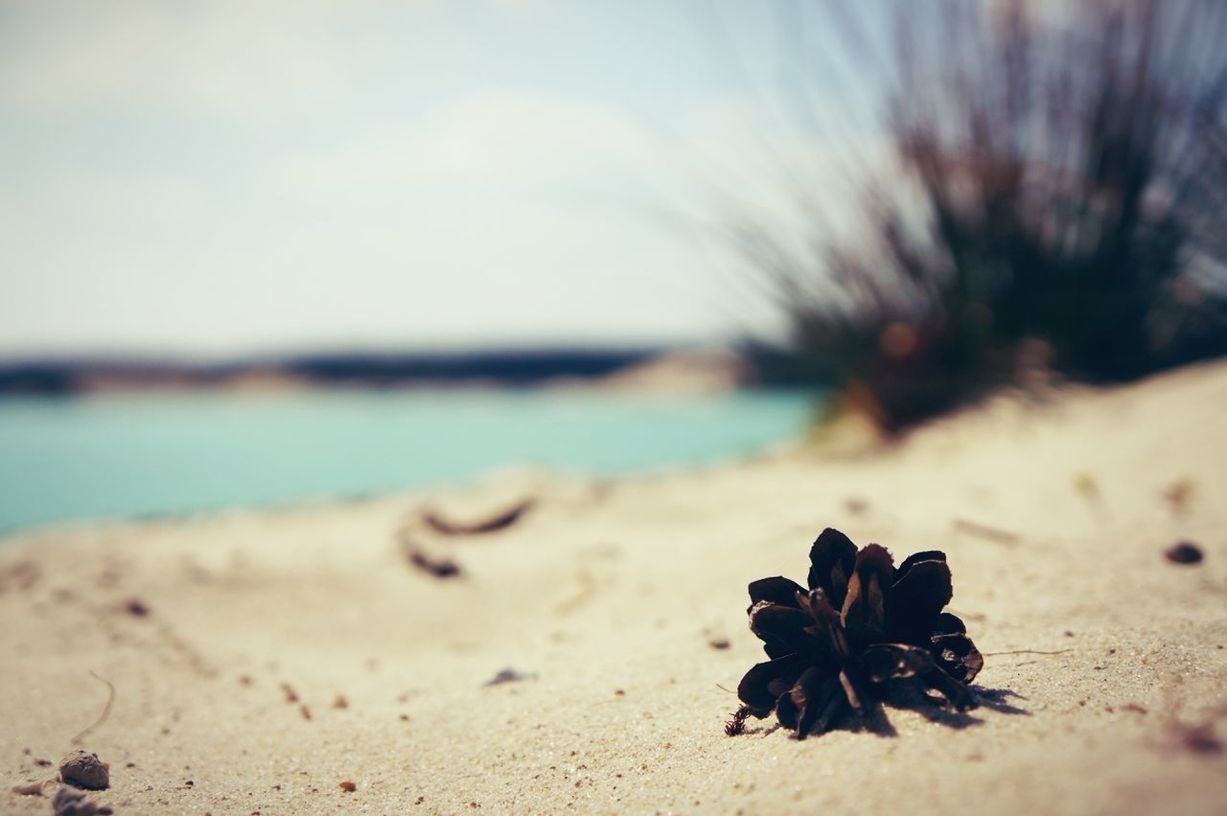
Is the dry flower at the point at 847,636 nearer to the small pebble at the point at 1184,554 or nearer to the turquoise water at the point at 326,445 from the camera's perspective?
the small pebble at the point at 1184,554

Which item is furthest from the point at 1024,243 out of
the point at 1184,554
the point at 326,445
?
the point at 326,445

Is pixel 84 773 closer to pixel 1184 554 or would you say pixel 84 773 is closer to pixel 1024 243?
pixel 1184 554

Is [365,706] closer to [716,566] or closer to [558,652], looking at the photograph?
[558,652]

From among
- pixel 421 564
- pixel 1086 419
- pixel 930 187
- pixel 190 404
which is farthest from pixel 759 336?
pixel 190 404

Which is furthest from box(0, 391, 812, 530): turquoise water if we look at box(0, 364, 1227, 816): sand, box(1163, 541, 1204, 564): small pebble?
box(1163, 541, 1204, 564): small pebble

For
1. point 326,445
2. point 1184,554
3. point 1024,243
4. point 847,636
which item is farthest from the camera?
point 326,445

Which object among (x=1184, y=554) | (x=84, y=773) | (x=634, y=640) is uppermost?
(x=1184, y=554)

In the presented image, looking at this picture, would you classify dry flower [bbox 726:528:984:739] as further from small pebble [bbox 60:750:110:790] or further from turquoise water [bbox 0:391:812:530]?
turquoise water [bbox 0:391:812:530]
